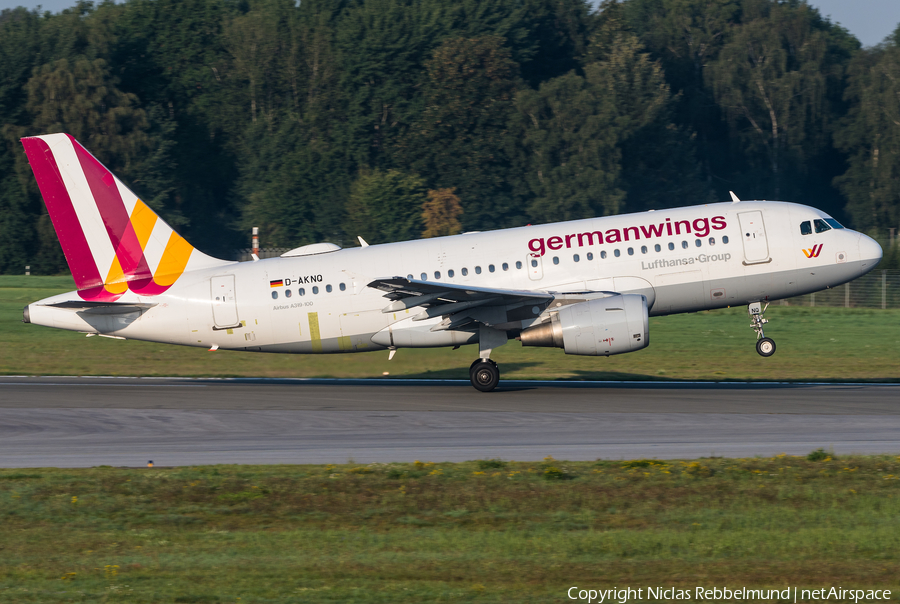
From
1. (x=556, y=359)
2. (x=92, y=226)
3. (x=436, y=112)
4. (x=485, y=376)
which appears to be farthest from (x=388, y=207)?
(x=485, y=376)

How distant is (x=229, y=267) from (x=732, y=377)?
15576 mm

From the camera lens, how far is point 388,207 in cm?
8375

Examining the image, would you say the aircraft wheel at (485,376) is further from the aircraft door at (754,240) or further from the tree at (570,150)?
the tree at (570,150)

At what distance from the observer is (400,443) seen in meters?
19.7

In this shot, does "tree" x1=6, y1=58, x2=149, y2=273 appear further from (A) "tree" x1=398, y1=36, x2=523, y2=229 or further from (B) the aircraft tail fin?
(B) the aircraft tail fin

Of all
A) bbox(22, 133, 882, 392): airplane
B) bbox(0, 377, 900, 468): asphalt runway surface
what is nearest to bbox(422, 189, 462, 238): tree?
bbox(0, 377, 900, 468): asphalt runway surface

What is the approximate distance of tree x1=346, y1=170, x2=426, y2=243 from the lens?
272 feet

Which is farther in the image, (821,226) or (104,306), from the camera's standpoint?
(821,226)

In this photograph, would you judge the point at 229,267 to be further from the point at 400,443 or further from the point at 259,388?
the point at 400,443

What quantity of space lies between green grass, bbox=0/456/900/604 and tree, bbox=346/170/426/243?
66391 mm

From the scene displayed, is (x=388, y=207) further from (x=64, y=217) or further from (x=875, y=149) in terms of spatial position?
(x=64, y=217)

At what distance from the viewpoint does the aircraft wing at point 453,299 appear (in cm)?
2448

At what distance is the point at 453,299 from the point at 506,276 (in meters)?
1.88

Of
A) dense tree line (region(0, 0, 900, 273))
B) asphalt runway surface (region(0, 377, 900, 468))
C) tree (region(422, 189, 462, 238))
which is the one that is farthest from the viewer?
dense tree line (region(0, 0, 900, 273))
